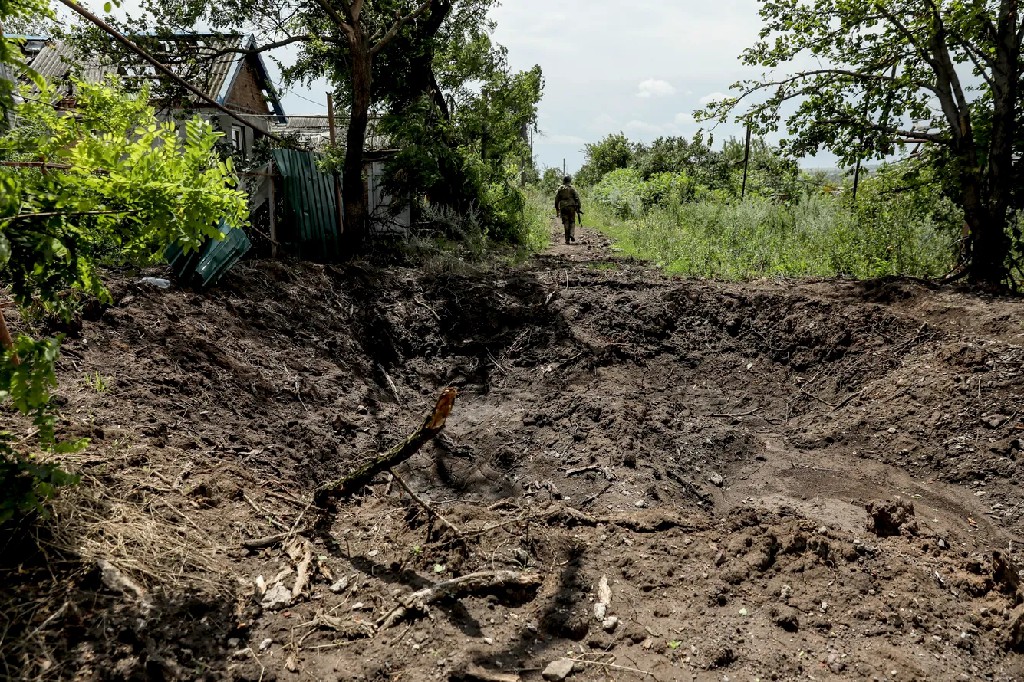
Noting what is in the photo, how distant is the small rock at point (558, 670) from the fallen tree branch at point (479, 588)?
1.63ft

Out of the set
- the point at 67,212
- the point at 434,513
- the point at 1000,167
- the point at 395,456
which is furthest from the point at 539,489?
the point at 1000,167

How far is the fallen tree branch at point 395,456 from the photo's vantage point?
11.9 ft

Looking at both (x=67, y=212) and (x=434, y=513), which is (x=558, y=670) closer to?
(x=434, y=513)

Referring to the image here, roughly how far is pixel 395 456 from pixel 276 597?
0.98 meters

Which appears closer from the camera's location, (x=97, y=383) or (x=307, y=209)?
(x=97, y=383)

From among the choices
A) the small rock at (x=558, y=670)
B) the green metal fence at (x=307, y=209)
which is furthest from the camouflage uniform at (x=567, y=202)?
the small rock at (x=558, y=670)

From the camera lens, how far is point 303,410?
5.41 metres

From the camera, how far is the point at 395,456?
148 inches

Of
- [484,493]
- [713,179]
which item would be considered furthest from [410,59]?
[713,179]

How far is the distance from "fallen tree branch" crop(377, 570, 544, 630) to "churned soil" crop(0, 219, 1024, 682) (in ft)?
0.07

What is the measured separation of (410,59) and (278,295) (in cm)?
797

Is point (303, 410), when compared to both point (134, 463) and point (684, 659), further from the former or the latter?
point (684, 659)

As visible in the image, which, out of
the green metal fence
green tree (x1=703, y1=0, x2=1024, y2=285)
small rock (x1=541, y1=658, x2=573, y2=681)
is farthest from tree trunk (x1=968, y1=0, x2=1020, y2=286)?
the green metal fence

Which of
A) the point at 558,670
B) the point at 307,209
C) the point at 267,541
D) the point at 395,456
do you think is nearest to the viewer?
the point at 558,670
